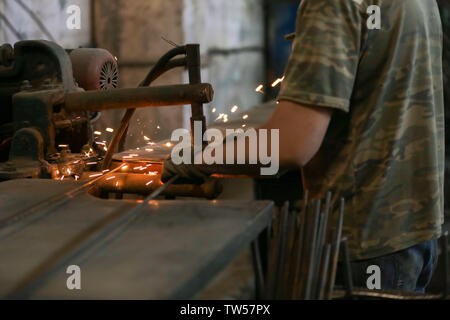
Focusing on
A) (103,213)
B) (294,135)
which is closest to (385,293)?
(294,135)

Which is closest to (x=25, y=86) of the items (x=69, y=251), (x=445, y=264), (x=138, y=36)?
(x=69, y=251)

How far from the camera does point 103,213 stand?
1.33 metres

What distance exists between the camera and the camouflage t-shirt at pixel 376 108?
1305mm

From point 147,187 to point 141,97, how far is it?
0.34 m

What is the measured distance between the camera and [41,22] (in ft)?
16.7

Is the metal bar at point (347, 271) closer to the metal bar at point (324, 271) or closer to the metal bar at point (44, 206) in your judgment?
the metal bar at point (324, 271)

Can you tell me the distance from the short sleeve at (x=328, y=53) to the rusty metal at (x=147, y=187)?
0.48 metres

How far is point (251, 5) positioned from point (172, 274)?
7.62 metres

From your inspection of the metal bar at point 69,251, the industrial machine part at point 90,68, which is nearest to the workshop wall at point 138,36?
the industrial machine part at point 90,68

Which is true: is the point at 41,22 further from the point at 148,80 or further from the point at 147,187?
the point at 147,187

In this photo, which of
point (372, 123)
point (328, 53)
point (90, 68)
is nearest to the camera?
point (328, 53)

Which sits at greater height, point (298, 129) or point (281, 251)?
point (298, 129)

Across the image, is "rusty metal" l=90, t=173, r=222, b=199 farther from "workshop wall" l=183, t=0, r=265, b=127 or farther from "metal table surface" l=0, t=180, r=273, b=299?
"workshop wall" l=183, t=0, r=265, b=127
